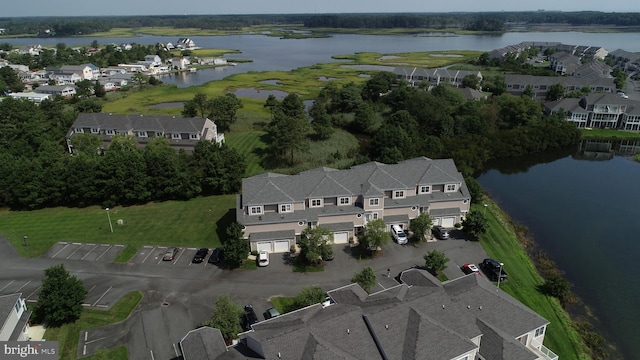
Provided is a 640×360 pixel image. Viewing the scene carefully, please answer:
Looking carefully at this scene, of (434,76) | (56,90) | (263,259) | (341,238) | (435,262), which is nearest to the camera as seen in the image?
(435,262)

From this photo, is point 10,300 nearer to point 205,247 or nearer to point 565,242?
point 205,247

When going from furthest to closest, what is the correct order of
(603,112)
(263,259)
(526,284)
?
(603,112) → (263,259) → (526,284)

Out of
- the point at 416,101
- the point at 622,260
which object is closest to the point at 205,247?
the point at 622,260

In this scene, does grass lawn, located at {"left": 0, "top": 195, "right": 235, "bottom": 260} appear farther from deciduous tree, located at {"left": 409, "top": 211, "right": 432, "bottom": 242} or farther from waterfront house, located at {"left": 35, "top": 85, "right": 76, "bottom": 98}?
waterfront house, located at {"left": 35, "top": 85, "right": 76, "bottom": 98}

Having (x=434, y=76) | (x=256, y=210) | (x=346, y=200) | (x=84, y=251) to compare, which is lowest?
(x=84, y=251)

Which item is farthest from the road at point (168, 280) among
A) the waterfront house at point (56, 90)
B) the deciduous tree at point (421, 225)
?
the waterfront house at point (56, 90)

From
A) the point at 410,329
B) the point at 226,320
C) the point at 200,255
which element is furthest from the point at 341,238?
the point at 410,329

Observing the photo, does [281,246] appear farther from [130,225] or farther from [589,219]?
[589,219]

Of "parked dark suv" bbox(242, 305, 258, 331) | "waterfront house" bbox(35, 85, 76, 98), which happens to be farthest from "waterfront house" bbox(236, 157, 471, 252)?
"waterfront house" bbox(35, 85, 76, 98)
